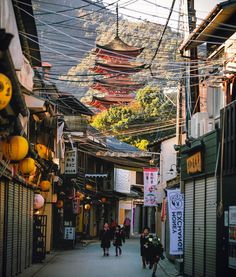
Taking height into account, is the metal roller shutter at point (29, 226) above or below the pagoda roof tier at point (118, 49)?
below

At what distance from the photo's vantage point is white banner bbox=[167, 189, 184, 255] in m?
24.2


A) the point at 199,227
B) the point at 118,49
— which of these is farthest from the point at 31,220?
the point at 118,49

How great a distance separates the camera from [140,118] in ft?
221

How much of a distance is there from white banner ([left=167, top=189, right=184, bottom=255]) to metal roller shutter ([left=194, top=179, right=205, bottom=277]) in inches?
118

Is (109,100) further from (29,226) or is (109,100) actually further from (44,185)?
(29,226)

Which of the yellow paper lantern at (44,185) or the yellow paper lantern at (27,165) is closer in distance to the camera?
the yellow paper lantern at (27,165)

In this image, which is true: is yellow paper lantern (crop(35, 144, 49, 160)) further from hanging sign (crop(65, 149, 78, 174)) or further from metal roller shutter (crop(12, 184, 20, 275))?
hanging sign (crop(65, 149, 78, 174))

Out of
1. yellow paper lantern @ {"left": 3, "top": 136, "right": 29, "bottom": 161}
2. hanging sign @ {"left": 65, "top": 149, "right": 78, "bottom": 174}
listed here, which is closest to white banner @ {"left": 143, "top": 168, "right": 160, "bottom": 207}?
hanging sign @ {"left": 65, "top": 149, "right": 78, "bottom": 174}

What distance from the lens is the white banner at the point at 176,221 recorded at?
2420 cm

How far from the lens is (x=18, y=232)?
21.8 metres

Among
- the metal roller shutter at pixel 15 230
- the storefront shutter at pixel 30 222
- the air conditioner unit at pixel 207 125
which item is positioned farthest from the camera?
the storefront shutter at pixel 30 222

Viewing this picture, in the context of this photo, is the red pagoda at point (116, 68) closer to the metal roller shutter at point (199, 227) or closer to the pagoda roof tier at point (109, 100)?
the pagoda roof tier at point (109, 100)

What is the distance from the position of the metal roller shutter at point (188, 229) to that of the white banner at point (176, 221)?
3.47 ft

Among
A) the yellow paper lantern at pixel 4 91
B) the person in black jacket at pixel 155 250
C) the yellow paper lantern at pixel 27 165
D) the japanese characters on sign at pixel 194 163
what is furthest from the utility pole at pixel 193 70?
the yellow paper lantern at pixel 4 91
